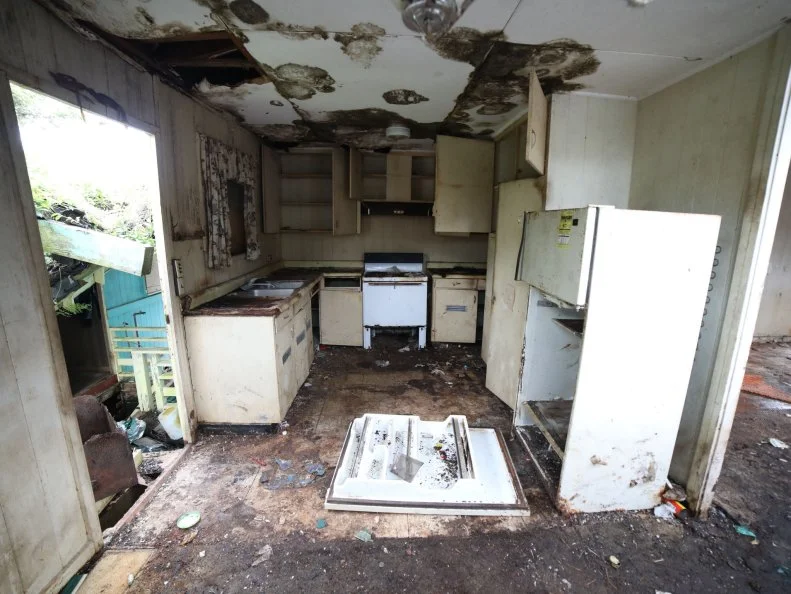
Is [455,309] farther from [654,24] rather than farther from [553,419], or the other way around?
[654,24]

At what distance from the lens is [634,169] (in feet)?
7.66

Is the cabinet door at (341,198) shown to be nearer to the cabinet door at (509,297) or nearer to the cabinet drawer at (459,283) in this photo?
the cabinet drawer at (459,283)

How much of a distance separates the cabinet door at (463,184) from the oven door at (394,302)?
88 cm

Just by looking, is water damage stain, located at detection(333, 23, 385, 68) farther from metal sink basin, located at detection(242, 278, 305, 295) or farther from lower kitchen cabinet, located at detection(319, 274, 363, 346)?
lower kitchen cabinet, located at detection(319, 274, 363, 346)

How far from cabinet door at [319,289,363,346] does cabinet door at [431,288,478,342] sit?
34.6 inches

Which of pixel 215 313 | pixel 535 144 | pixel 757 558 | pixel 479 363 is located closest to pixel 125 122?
pixel 215 313

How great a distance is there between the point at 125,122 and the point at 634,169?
297 cm

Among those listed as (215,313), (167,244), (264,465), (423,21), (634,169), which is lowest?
(264,465)

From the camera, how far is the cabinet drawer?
4078 millimetres

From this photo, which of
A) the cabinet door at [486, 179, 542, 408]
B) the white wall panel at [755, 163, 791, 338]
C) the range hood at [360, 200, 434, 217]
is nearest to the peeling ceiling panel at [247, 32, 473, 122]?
the cabinet door at [486, 179, 542, 408]

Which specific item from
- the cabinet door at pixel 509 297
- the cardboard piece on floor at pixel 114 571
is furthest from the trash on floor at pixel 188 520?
the cabinet door at pixel 509 297

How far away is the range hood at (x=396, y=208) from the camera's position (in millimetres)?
4379

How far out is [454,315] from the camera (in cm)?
418

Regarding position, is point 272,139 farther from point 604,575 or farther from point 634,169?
point 604,575
